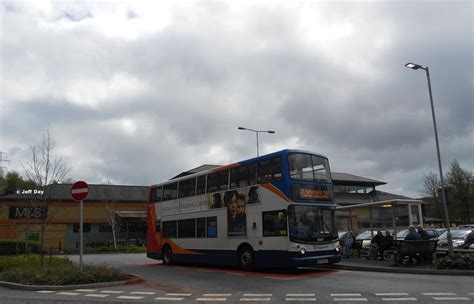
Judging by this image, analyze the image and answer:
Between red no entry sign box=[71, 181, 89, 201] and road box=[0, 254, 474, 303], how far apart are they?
2711 millimetres

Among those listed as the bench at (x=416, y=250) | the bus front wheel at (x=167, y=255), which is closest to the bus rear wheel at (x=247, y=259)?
the bench at (x=416, y=250)

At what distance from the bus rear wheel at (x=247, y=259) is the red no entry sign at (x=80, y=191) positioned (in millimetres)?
6740

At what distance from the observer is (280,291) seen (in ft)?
38.4

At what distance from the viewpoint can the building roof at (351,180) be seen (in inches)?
2450

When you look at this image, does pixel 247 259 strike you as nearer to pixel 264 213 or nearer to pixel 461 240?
pixel 264 213

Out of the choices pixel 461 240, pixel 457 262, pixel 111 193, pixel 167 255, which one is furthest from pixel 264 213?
pixel 111 193

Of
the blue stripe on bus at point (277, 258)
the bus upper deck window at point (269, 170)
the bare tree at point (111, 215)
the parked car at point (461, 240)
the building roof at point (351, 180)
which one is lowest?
the blue stripe on bus at point (277, 258)

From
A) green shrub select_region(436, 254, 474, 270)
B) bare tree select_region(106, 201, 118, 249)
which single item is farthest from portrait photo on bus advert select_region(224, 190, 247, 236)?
bare tree select_region(106, 201, 118, 249)

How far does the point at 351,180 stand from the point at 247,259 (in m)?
49.7

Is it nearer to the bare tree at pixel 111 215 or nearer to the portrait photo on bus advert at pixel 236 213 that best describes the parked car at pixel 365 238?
the portrait photo on bus advert at pixel 236 213

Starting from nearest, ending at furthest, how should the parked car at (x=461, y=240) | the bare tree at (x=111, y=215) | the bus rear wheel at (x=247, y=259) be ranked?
the bus rear wheel at (x=247, y=259), the parked car at (x=461, y=240), the bare tree at (x=111, y=215)

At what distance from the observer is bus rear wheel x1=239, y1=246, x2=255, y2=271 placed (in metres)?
17.3

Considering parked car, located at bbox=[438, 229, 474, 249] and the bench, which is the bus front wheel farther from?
parked car, located at bbox=[438, 229, 474, 249]

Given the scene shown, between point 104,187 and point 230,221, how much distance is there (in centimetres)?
4612
